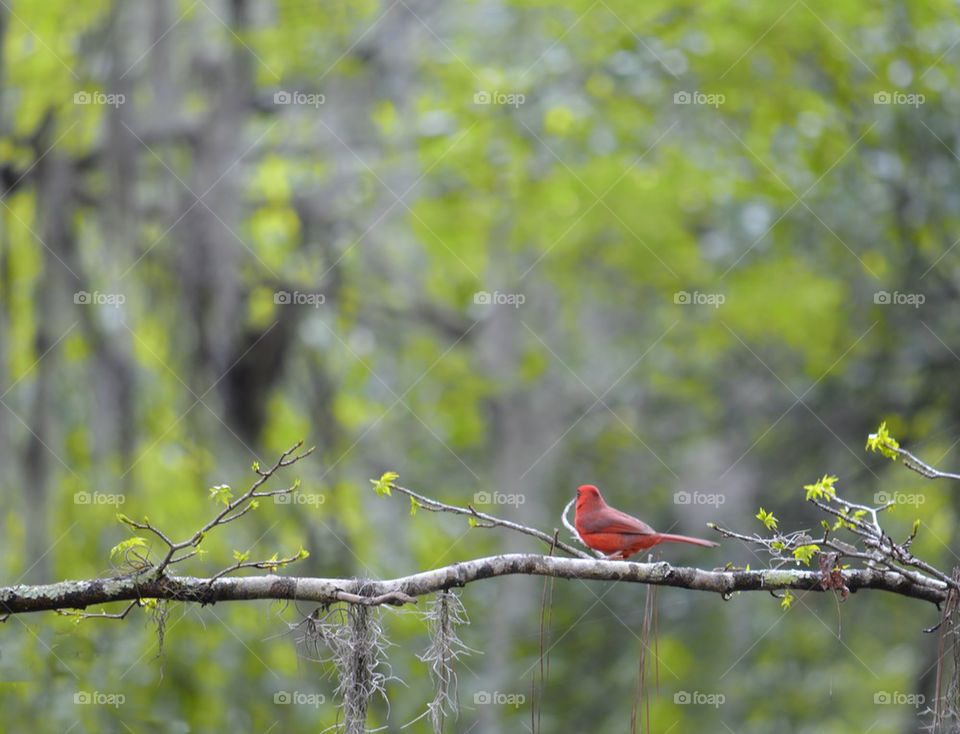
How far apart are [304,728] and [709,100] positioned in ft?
23.2

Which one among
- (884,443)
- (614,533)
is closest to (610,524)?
(614,533)

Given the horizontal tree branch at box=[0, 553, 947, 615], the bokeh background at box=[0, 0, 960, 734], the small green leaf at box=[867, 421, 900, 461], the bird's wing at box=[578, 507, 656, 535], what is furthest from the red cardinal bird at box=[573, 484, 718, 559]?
the bokeh background at box=[0, 0, 960, 734]

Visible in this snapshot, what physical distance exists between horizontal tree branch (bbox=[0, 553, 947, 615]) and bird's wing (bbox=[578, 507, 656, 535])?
1.52 meters

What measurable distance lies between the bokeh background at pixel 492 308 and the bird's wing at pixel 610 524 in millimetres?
4141

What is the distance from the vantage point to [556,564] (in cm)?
416

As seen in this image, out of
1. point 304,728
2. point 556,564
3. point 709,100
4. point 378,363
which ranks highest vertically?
point 709,100

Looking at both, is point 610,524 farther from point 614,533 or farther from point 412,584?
point 412,584

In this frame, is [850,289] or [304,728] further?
[850,289]

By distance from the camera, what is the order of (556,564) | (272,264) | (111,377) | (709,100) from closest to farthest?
(556,564) < (111,377) < (709,100) < (272,264)

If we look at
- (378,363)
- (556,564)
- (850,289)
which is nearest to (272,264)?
(378,363)

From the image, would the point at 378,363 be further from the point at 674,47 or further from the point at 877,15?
the point at 877,15

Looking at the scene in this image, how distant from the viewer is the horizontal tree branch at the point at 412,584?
4.01m

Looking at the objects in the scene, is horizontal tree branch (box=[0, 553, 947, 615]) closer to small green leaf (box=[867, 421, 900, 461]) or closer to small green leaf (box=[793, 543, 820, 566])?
small green leaf (box=[793, 543, 820, 566])

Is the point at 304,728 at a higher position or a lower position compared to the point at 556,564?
lower
